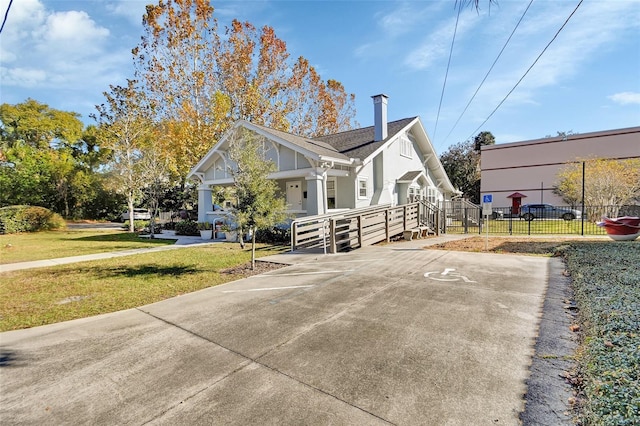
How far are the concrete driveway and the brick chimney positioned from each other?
12.9 meters

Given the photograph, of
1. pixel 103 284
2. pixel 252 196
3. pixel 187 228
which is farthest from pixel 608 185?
pixel 103 284

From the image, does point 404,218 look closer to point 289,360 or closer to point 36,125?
point 289,360

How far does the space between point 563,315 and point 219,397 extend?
16.2ft

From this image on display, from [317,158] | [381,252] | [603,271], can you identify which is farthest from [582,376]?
[317,158]

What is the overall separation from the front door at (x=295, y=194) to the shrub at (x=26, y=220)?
1973 centimetres

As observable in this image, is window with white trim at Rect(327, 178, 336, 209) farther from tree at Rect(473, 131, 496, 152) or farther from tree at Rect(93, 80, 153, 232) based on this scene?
tree at Rect(473, 131, 496, 152)

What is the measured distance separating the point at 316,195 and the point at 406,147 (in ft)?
28.8

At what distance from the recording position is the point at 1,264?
33.1 feet

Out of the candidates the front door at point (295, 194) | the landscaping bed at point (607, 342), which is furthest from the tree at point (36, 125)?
the landscaping bed at point (607, 342)

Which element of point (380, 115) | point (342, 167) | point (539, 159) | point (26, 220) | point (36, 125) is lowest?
point (26, 220)

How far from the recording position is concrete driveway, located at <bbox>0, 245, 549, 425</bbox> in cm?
271

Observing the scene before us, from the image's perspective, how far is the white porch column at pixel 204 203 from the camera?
18566 mm

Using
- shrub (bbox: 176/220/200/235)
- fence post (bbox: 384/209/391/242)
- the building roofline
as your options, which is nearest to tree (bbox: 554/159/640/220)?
the building roofline

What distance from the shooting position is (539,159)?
114 ft
